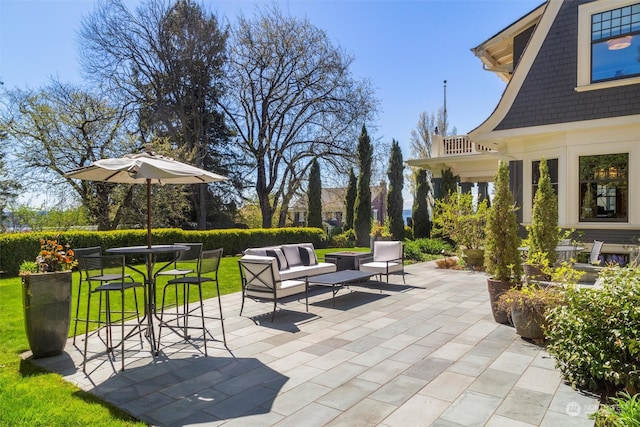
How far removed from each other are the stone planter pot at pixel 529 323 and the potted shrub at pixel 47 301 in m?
5.08

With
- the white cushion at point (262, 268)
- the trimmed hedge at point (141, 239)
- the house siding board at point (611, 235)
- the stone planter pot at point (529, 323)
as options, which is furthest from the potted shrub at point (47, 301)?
the house siding board at point (611, 235)

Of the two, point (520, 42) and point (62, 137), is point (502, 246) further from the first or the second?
point (62, 137)

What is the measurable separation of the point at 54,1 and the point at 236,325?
8.18 m

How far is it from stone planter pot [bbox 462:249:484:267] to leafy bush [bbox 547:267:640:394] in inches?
267

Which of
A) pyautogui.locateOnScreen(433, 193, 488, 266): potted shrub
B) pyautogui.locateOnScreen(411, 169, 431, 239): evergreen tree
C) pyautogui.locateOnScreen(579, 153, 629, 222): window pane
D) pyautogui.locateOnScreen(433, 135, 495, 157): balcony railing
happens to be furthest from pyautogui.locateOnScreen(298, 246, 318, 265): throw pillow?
pyautogui.locateOnScreen(411, 169, 431, 239): evergreen tree

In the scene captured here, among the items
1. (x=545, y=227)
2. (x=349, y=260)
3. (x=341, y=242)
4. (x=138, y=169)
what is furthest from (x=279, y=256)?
(x=341, y=242)

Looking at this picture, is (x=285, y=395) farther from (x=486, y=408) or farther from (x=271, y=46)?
(x=271, y=46)

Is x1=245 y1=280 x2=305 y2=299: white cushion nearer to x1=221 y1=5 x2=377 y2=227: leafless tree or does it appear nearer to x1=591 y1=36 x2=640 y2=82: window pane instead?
x1=591 y1=36 x2=640 y2=82: window pane

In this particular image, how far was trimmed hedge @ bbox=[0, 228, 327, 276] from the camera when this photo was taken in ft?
31.5

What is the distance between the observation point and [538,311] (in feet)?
14.1

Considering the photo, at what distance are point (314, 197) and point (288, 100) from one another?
5.44 meters

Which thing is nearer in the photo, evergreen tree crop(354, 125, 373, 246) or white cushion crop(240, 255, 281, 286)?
white cushion crop(240, 255, 281, 286)

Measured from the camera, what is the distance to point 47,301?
412 cm

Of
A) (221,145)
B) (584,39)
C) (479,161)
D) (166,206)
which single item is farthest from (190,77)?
(584,39)
